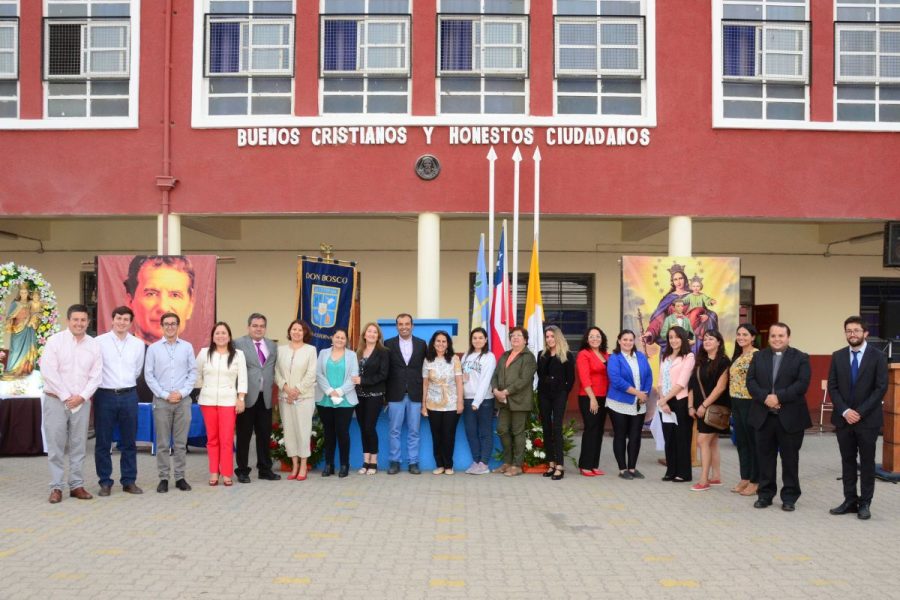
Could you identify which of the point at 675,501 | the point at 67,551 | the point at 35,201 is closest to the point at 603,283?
the point at 675,501

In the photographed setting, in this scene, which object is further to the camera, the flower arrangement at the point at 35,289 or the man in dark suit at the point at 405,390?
the flower arrangement at the point at 35,289

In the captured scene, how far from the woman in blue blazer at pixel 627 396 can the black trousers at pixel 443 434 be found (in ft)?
5.58

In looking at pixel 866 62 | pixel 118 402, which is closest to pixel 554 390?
pixel 118 402

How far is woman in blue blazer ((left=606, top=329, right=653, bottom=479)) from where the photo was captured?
9281 mm

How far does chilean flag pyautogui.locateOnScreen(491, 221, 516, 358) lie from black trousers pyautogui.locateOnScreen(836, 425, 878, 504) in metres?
4.18

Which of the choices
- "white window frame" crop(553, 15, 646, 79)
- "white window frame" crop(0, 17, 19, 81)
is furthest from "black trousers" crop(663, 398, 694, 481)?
"white window frame" crop(0, 17, 19, 81)

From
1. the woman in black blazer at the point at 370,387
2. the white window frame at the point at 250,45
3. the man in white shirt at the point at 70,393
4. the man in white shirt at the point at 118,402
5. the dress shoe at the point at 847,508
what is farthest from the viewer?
the white window frame at the point at 250,45

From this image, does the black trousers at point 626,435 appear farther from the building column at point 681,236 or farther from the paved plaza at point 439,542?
the building column at point 681,236

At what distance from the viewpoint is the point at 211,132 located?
12742mm

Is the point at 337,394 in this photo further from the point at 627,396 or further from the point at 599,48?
the point at 599,48

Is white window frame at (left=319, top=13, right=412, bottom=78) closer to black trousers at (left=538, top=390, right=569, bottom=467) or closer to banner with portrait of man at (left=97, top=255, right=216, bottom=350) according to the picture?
banner with portrait of man at (left=97, top=255, right=216, bottom=350)

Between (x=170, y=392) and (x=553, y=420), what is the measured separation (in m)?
3.94

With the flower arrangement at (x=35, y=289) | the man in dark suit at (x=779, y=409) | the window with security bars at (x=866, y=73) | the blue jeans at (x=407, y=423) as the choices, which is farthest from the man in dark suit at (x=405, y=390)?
the window with security bars at (x=866, y=73)

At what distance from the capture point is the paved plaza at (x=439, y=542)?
17.8ft
